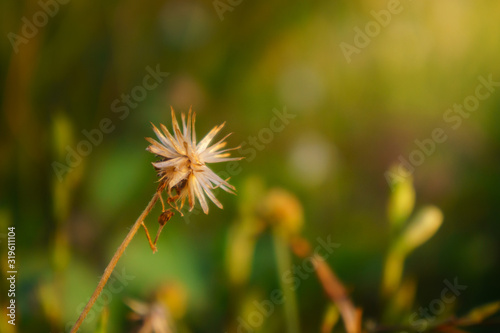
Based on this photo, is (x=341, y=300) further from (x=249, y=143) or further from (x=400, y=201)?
(x=249, y=143)

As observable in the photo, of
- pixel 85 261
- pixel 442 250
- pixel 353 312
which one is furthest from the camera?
pixel 442 250

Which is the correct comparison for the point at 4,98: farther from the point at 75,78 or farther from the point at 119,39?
the point at 119,39

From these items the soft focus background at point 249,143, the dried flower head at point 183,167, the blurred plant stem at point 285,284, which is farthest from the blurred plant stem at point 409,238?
the dried flower head at point 183,167

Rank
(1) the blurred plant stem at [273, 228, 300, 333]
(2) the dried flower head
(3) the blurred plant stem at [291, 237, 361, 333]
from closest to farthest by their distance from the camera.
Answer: (2) the dried flower head < (3) the blurred plant stem at [291, 237, 361, 333] < (1) the blurred plant stem at [273, 228, 300, 333]

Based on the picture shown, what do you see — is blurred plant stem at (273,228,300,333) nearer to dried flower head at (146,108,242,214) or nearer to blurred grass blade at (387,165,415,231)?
blurred grass blade at (387,165,415,231)

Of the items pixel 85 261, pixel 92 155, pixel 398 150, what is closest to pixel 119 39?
pixel 92 155

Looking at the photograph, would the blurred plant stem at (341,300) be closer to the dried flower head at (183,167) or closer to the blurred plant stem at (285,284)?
the blurred plant stem at (285,284)

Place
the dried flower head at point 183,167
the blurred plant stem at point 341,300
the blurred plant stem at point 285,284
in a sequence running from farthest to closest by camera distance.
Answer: the blurred plant stem at point 285,284 < the blurred plant stem at point 341,300 < the dried flower head at point 183,167

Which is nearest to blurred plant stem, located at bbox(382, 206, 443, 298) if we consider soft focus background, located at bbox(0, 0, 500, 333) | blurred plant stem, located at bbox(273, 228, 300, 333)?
soft focus background, located at bbox(0, 0, 500, 333)
